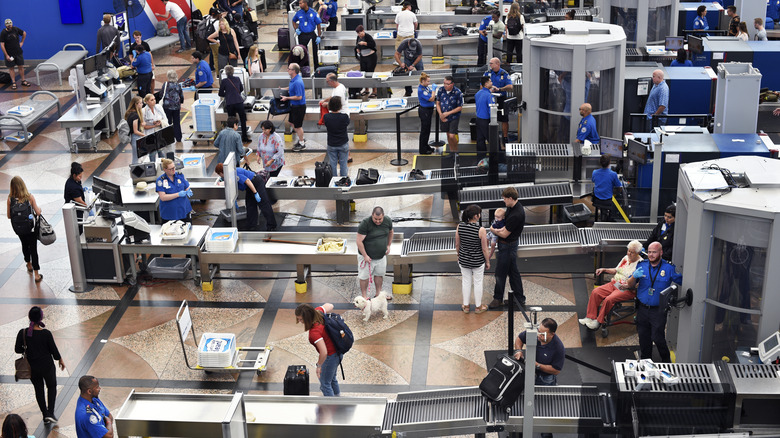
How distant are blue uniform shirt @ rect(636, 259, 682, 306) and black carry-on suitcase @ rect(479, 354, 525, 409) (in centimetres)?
221

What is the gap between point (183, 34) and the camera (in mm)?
24250

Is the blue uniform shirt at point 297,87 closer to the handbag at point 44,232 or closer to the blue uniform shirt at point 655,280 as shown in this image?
the handbag at point 44,232

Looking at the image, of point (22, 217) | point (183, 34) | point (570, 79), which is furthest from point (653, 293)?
point (183, 34)

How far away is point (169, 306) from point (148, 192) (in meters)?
2.50

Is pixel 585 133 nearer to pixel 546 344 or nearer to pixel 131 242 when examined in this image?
pixel 546 344

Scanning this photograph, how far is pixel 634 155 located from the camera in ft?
41.7

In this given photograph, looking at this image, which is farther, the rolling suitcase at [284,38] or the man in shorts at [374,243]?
the rolling suitcase at [284,38]

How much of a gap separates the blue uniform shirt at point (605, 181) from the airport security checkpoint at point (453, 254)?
1.2 inches

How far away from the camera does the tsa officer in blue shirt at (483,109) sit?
15.0 m

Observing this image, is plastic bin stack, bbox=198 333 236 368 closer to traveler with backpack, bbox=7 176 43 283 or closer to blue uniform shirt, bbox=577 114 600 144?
traveler with backpack, bbox=7 176 43 283

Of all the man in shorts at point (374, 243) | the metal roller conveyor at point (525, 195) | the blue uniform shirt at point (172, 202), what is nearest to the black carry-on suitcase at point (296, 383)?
the man in shorts at point (374, 243)

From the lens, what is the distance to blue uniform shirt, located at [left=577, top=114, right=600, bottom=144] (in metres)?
13.9

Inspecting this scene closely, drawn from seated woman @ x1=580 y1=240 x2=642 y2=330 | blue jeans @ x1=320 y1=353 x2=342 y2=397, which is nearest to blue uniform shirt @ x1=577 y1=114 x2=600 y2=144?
seated woman @ x1=580 y1=240 x2=642 y2=330

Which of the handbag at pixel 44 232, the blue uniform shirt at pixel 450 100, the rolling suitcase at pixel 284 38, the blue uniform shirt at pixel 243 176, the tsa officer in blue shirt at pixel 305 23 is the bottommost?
the handbag at pixel 44 232
